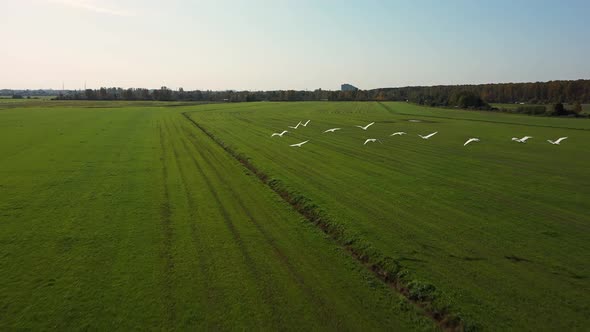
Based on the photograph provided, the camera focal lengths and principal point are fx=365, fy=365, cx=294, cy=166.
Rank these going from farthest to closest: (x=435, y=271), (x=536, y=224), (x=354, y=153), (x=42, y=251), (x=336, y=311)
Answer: (x=354, y=153) < (x=536, y=224) < (x=42, y=251) < (x=435, y=271) < (x=336, y=311)

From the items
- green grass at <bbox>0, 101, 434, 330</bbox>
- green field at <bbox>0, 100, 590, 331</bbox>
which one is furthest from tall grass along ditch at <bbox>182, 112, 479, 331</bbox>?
green grass at <bbox>0, 101, 434, 330</bbox>

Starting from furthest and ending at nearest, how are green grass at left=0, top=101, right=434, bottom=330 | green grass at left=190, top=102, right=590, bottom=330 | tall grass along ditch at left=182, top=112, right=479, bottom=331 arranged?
green grass at left=190, top=102, right=590, bottom=330, tall grass along ditch at left=182, top=112, right=479, bottom=331, green grass at left=0, top=101, right=434, bottom=330

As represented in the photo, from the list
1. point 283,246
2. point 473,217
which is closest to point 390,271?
point 283,246

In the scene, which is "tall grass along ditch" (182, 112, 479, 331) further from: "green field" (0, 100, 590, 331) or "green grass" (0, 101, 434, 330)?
"green grass" (0, 101, 434, 330)

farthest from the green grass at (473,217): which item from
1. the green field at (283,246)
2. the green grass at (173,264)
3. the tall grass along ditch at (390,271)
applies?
the green grass at (173,264)

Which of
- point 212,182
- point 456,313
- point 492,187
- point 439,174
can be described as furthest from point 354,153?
point 456,313

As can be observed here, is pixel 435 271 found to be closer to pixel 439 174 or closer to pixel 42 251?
pixel 42 251

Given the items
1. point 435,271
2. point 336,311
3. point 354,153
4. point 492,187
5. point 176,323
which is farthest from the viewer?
point 354,153
